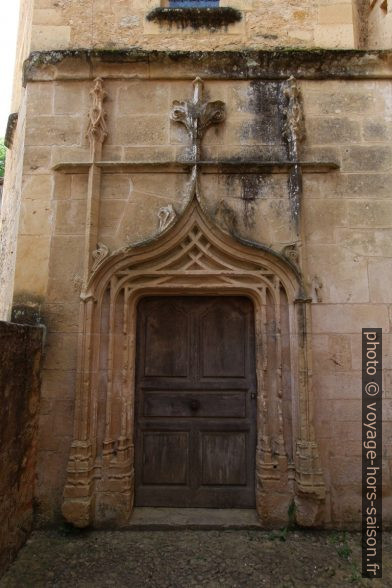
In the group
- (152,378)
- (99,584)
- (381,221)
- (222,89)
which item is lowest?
(99,584)

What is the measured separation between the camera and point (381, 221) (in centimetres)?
372

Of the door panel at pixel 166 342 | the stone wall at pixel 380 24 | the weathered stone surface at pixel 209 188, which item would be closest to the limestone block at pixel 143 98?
the weathered stone surface at pixel 209 188

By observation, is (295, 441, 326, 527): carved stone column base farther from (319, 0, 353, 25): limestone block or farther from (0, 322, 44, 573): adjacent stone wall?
(319, 0, 353, 25): limestone block

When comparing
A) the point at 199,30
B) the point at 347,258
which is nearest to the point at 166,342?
the point at 347,258

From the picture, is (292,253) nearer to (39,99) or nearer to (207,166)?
(207,166)

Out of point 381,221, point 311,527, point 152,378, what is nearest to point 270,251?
point 381,221

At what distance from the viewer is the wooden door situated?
3588 mm

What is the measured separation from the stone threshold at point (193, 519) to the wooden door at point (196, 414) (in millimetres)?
61

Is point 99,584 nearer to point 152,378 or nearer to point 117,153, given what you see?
point 152,378

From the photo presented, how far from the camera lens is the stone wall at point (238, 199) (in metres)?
3.47

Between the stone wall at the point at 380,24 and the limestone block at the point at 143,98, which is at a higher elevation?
the stone wall at the point at 380,24

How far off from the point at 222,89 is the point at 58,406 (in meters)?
3.41

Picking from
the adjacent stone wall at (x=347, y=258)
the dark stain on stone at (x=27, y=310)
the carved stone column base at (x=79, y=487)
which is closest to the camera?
the carved stone column base at (x=79, y=487)

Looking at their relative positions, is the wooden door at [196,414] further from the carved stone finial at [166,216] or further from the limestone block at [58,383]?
the carved stone finial at [166,216]
